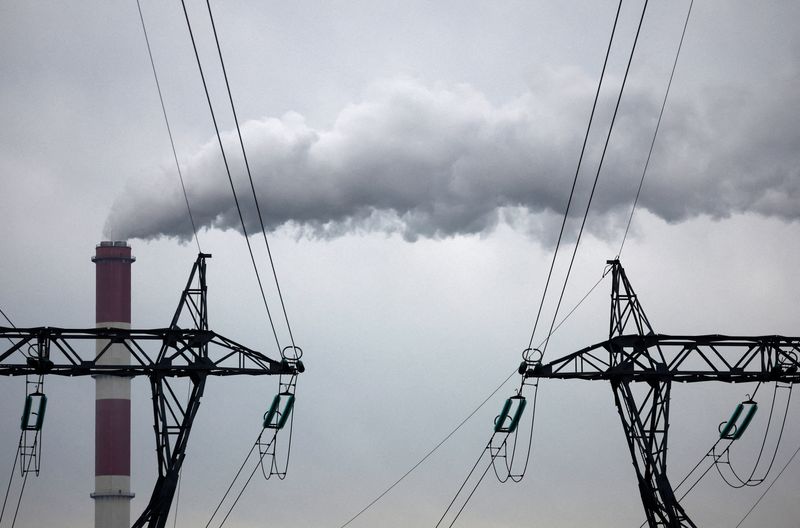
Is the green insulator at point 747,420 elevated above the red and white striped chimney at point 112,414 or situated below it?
below

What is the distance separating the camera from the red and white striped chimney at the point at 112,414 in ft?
181

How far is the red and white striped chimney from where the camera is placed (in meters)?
55.2

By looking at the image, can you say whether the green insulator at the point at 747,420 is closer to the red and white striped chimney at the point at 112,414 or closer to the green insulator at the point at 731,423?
the green insulator at the point at 731,423

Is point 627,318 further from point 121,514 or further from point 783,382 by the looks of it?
point 121,514

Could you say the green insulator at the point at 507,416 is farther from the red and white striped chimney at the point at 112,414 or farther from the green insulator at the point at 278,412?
the red and white striped chimney at the point at 112,414

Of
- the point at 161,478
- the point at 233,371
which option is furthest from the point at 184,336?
the point at 161,478

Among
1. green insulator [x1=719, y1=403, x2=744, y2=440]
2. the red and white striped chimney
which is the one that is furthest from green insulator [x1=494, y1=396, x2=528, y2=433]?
the red and white striped chimney

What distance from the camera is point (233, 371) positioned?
107 feet

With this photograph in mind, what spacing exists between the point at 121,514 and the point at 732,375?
105ft

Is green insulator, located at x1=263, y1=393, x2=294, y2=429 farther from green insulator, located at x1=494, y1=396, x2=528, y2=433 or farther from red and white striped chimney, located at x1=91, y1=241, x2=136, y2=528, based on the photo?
red and white striped chimney, located at x1=91, y1=241, x2=136, y2=528

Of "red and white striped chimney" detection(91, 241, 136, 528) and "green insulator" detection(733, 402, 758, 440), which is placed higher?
"red and white striped chimney" detection(91, 241, 136, 528)

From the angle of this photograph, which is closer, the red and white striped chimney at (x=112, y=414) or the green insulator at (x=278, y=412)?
the green insulator at (x=278, y=412)

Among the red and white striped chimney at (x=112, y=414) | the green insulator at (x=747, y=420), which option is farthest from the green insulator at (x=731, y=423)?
the red and white striped chimney at (x=112, y=414)

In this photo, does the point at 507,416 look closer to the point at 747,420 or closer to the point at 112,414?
the point at 747,420
